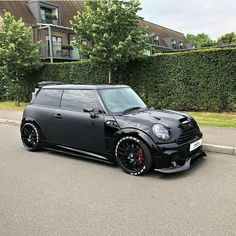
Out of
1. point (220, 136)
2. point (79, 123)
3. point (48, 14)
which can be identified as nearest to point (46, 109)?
point (79, 123)

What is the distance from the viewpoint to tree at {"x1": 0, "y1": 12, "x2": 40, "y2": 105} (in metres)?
17.5

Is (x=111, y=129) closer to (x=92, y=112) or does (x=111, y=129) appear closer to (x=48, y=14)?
(x=92, y=112)

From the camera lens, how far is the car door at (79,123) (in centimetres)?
596

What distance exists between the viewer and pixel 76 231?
3.48 m

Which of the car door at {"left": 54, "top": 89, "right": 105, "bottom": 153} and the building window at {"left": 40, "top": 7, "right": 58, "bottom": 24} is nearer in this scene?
the car door at {"left": 54, "top": 89, "right": 105, "bottom": 153}

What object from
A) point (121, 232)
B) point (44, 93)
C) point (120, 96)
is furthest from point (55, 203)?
point (44, 93)

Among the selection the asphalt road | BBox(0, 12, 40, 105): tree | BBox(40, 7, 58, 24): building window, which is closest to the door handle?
the asphalt road

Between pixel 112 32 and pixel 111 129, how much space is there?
9313 mm

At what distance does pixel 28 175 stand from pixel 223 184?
3241 millimetres

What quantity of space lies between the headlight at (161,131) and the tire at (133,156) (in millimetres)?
286

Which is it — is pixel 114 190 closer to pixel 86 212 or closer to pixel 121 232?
pixel 86 212

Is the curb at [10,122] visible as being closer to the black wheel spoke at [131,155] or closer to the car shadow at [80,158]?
the car shadow at [80,158]

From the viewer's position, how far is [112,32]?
14156 millimetres

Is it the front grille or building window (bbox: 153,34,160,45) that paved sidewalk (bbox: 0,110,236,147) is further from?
building window (bbox: 153,34,160,45)
